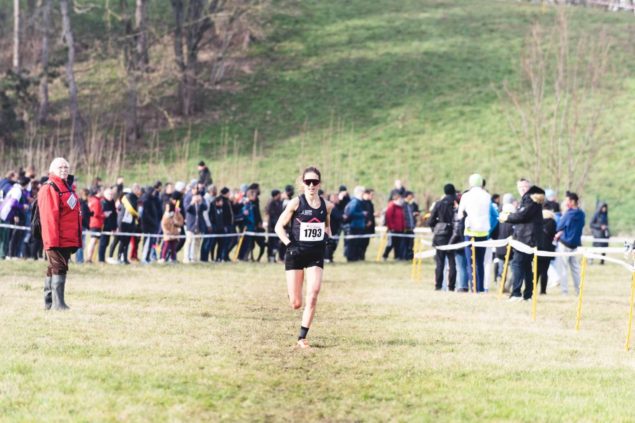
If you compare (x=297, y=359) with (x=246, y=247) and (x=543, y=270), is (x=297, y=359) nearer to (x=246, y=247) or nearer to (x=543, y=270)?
(x=543, y=270)

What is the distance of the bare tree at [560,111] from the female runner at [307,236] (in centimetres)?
3302

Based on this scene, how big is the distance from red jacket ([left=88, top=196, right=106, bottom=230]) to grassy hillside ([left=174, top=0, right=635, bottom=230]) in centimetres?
→ 2149

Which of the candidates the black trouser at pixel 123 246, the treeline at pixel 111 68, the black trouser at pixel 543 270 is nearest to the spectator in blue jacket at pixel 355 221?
the black trouser at pixel 123 246

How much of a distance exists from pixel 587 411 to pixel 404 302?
401 inches

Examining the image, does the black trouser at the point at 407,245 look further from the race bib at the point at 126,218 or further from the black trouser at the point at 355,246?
the race bib at the point at 126,218

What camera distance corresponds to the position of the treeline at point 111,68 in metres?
57.7

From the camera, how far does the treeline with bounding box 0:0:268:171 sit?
57688 mm

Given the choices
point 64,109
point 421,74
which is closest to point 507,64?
point 421,74

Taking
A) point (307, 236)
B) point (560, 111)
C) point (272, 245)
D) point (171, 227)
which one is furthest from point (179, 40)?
point (307, 236)

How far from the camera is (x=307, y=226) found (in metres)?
14.0

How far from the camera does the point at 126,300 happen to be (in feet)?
61.0

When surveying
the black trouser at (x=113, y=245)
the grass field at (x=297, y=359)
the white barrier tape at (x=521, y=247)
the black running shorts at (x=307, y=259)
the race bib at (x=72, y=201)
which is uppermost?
the race bib at (x=72, y=201)

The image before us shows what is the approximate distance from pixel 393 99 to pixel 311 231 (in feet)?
180

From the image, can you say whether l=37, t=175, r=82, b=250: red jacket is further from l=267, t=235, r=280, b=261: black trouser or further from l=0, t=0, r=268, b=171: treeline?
l=0, t=0, r=268, b=171: treeline
